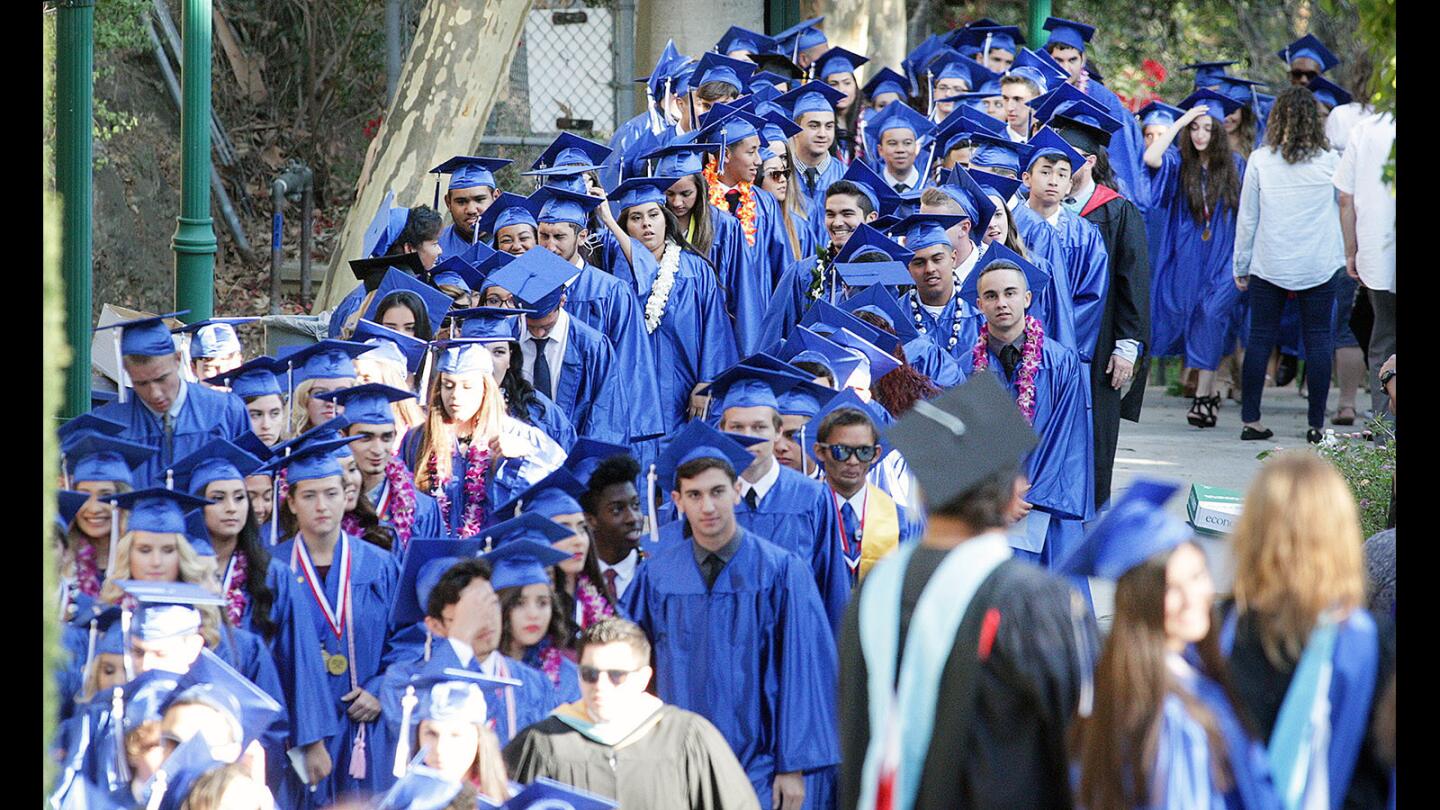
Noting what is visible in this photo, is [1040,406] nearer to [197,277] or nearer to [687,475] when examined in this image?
[687,475]

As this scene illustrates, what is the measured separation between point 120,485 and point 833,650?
219cm

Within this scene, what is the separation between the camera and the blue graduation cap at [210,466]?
5.84m

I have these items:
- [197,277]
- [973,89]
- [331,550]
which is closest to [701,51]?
[973,89]

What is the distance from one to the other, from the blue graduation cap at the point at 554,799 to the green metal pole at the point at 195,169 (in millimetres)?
5324

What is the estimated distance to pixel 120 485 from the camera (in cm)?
583

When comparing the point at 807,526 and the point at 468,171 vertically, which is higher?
the point at 468,171

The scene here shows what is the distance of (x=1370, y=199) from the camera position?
857 cm

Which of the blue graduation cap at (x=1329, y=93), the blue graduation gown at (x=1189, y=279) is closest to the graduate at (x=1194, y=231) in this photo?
the blue graduation gown at (x=1189, y=279)

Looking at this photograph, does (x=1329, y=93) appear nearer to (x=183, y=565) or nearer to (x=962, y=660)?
(x=183, y=565)

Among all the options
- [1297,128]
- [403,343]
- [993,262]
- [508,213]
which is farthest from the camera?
[1297,128]

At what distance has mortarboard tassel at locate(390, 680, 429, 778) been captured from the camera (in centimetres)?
491

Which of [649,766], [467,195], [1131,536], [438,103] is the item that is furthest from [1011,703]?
[438,103]

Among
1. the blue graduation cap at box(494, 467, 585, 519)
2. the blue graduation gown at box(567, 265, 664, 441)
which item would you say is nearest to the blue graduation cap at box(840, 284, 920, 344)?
the blue graduation gown at box(567, 265, 664, 441)

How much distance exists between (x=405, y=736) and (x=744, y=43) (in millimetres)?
8655
